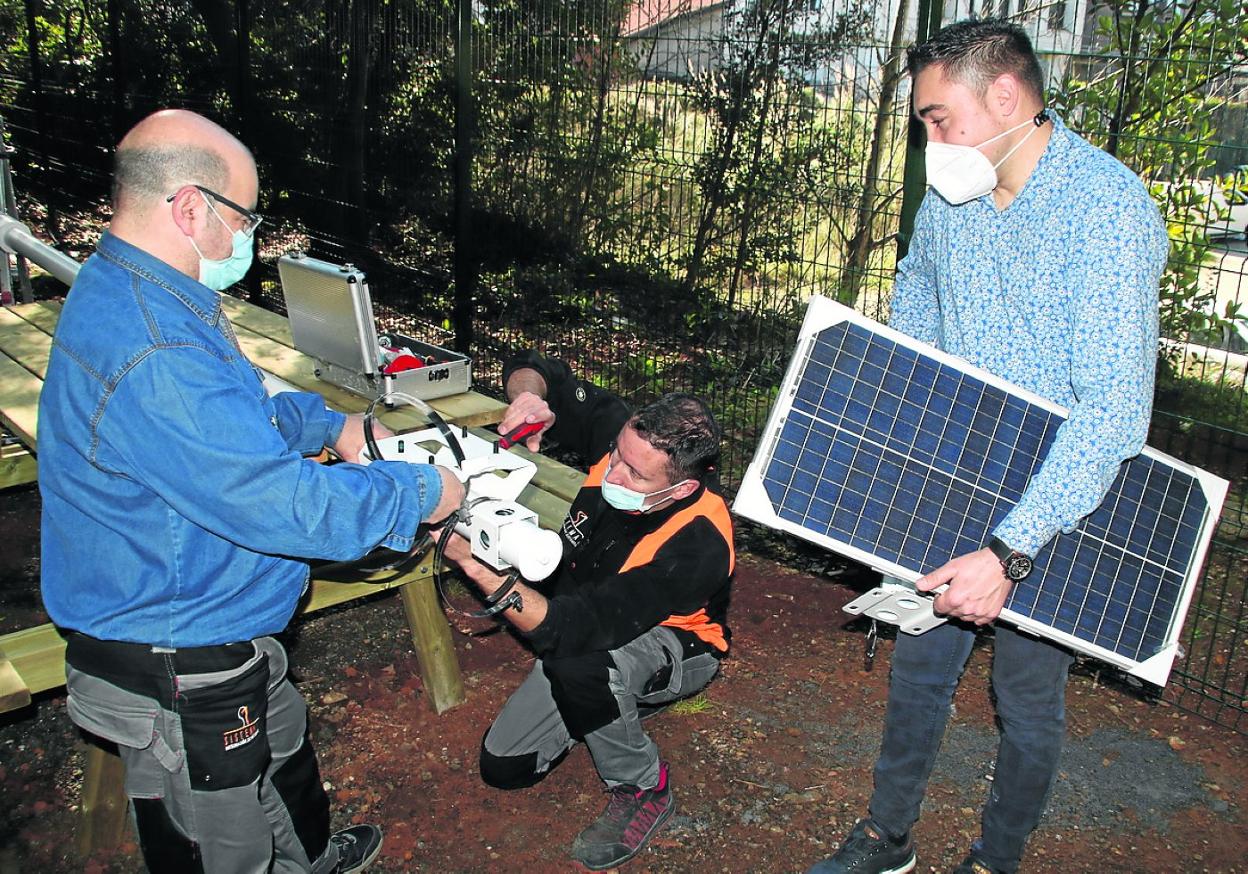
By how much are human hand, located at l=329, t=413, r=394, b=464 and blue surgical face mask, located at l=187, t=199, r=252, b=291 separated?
72 centimetres

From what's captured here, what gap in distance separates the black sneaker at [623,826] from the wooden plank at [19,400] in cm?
243

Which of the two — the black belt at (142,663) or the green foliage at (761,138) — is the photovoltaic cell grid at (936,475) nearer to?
the black belt at (142,663)

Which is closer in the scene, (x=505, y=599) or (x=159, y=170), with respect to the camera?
(x=159, y=170)

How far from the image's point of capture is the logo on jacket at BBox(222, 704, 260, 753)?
8.23 ft

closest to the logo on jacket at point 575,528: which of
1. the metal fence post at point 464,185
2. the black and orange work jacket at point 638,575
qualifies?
the black and orange work jacket at point 638,575

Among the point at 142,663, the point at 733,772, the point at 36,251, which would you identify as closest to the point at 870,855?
the point at 733,772

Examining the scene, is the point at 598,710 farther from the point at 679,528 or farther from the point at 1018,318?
the point at 1018,318

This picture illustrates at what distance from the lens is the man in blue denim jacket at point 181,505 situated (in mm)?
2174

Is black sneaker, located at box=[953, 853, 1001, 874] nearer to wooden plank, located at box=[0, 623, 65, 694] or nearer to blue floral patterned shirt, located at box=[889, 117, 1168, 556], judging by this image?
blue floral patterned shirt, located at box=[889, 117, 1168, 556]

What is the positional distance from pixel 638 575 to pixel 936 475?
94cm

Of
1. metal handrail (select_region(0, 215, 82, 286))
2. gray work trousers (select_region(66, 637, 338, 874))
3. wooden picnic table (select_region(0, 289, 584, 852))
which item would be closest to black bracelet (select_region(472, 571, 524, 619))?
gray work trousers (select_region(66, 637, 338, 874))

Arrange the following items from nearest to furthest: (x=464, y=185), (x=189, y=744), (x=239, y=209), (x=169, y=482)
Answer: (x=169, y=482) → (x=239, y=209) → (x=189, y=744) → (x=464, y=185)

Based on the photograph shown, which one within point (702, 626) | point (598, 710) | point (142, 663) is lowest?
point (598, 710)

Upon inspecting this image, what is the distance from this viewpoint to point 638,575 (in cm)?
311
